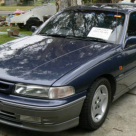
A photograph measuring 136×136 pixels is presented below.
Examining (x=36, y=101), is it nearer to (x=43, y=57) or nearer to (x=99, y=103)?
(x=43, y=57)

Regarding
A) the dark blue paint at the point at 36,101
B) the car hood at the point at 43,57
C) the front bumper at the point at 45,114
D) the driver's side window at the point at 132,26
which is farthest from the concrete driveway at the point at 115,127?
the driver's side window at the point at 132,26

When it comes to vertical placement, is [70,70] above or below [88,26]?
below

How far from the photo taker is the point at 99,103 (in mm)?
3293

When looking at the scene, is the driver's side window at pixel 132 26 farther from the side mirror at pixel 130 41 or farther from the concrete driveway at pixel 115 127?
the concrete driveway at pixel 115 127

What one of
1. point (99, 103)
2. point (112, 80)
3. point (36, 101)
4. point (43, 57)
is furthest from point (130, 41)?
point (36, 101)

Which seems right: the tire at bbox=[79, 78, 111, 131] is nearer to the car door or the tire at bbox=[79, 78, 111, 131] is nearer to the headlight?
the headlight

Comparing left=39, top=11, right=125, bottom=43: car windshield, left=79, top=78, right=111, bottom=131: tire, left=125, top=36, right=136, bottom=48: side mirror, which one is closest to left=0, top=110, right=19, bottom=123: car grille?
left=79, top=78, right=111, bottom=131: tire

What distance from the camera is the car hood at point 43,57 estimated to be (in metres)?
2.79

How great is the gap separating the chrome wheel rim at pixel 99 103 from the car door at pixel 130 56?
63 centimetres

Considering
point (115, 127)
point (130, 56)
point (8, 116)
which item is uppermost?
point (130, 56)

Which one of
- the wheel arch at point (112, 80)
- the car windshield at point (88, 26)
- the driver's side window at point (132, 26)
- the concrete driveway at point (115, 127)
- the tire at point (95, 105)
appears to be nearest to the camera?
the tire at point (95, 105)

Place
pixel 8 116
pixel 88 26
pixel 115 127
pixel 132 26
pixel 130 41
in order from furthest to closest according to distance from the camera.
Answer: pixel 132 26 → pixel 88 26 → pixel 130 41 → pixel 115 127 → pixel 8 116

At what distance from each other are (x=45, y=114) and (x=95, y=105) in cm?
85

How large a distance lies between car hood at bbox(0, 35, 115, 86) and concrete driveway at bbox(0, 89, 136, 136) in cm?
82
